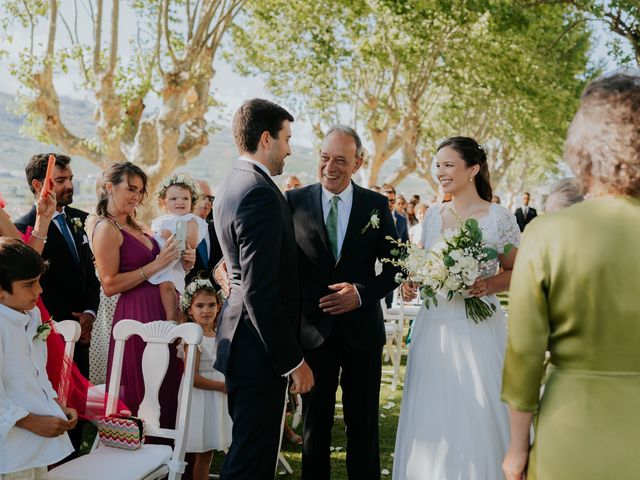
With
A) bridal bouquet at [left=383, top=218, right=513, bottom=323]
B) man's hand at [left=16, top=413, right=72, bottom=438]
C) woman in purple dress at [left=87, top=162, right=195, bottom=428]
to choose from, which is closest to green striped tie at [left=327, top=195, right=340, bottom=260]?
bridal bouquet at [left=383, top=218, right=513, bottom=323]

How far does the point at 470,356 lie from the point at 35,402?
95.8 inches

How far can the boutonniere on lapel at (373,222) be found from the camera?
14.2ft

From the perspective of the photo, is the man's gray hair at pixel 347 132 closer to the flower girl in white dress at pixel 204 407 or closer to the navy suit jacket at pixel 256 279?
the navy suit jacket at pixel 256 279

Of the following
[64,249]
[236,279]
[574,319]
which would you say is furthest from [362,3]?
[574,319]

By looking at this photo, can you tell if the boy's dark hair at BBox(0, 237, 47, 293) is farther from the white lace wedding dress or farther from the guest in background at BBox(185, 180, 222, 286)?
the guest in background at BBox(185, 180, 222, 286)

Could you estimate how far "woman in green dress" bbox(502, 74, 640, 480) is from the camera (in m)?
2.05

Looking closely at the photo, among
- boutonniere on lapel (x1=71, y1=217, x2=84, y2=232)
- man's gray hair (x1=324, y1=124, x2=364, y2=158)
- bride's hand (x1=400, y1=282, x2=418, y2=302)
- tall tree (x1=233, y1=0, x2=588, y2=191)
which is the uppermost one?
tall tree (x1=233, y1=0, x2=588, y2=191)

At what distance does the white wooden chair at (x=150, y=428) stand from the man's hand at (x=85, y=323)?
1268mm

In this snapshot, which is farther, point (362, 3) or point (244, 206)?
Result: point (362, 3)

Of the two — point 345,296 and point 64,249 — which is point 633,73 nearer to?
point 345,296

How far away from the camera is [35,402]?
318cm

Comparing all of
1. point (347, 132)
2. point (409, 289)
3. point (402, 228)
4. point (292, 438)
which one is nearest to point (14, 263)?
point (347, 132)

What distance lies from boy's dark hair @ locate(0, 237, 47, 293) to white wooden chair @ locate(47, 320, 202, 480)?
1008 millimetres

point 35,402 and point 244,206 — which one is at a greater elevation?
point 244,206
